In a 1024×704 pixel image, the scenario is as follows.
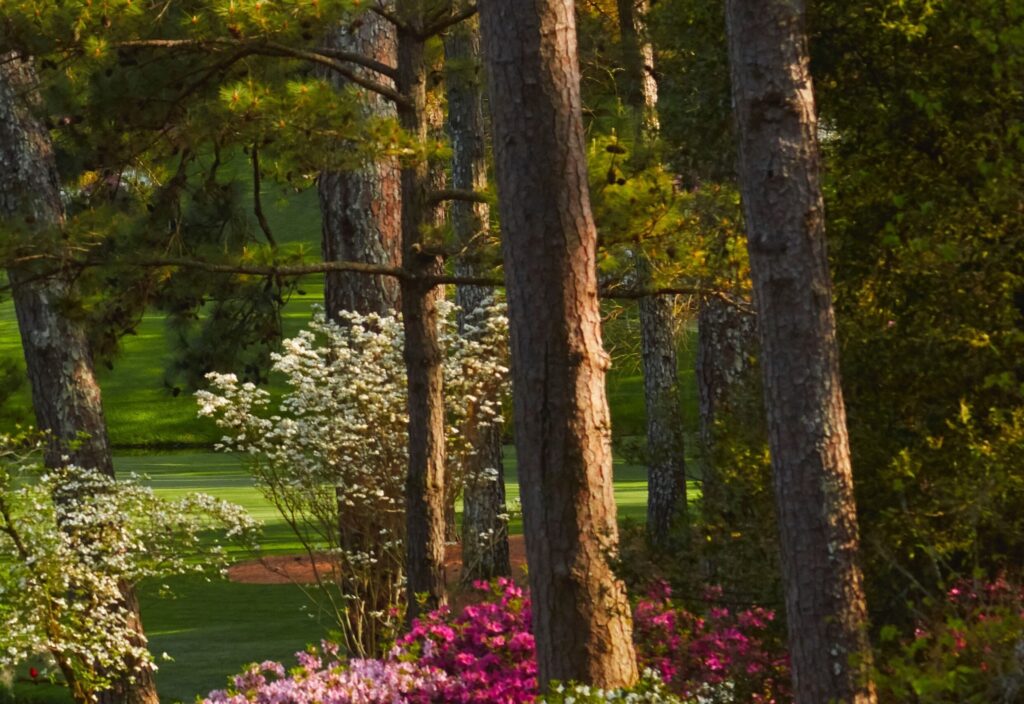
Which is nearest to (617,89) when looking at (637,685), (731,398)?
(731,398)

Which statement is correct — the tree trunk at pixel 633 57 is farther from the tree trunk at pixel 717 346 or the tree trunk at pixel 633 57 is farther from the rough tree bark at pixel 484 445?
the tree trunk at pixel 717 346

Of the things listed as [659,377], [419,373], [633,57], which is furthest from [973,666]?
[659,377]

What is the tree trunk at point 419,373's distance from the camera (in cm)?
905

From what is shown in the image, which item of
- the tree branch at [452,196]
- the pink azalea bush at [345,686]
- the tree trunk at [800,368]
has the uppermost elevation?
the tree branch at [452,196]

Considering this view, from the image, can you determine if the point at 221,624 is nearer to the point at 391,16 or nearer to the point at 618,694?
the point at 391,16

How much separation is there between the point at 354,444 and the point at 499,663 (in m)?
3.95

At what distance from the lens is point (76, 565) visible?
10625mm

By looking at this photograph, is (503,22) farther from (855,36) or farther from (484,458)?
(484,458)

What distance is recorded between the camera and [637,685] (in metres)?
6.58

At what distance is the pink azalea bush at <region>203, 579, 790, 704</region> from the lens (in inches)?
268

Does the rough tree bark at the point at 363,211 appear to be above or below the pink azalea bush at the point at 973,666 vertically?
above

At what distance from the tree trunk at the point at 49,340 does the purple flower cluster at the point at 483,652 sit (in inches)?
140

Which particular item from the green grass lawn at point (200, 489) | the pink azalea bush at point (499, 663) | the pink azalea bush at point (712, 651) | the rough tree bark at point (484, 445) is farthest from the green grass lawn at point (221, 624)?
the pink azalea bush at point (712, 651)

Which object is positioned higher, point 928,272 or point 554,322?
point 928,272
